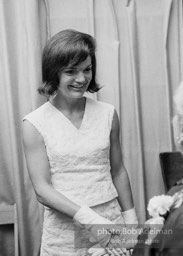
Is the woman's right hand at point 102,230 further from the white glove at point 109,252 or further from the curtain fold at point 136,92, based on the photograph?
the curtain fold at point 136,92

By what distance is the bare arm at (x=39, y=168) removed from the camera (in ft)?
5.01

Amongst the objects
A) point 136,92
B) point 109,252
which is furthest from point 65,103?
point 136,92

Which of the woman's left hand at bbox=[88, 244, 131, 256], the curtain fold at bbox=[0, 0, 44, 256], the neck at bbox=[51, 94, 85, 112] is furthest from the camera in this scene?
the curtain fold at bbox=[0, 0, 44, 256]

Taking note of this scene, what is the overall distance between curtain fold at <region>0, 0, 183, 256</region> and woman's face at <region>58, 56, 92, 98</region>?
76cm

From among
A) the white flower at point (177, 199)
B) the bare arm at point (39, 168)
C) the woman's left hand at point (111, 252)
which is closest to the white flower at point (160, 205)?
the white flower at point (177, 199)

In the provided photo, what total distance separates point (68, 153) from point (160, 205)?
53 cm

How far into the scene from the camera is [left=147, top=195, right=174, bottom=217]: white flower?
1.12 metres

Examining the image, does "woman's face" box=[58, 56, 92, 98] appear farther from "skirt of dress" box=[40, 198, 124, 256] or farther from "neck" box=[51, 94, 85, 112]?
"skirt of dress" box=[40, 198, 124, 256]

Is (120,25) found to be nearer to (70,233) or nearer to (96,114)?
Answer: (96,114)

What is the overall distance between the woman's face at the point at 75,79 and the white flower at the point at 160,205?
1.93 ft

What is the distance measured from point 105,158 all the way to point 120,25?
1.04m

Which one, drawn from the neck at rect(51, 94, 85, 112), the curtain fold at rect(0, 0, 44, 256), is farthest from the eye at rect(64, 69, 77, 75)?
the curtain fold at rect(0, 0, 44, 256)

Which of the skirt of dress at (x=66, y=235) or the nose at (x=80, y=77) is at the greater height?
the nose at (x=80, y=77)

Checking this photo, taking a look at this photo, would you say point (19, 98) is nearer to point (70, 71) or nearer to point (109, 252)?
point (70, 71)
